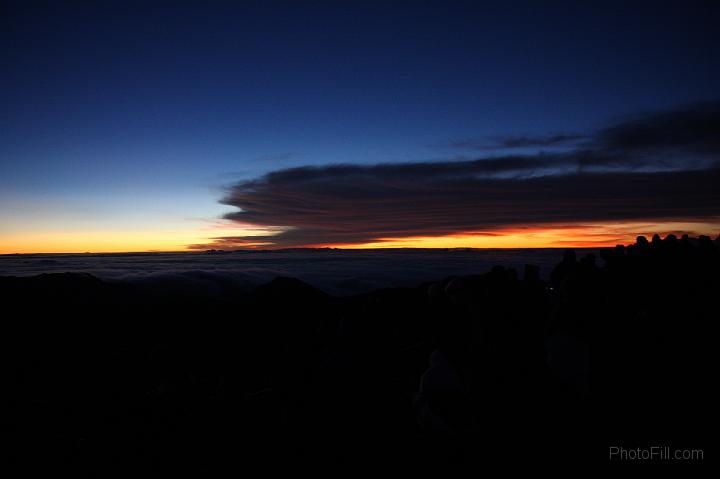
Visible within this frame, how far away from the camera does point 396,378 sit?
4086 millimetres

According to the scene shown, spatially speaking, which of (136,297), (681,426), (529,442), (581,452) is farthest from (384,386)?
(136,297)

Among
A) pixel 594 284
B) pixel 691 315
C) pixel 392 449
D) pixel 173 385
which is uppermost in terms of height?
pixel 594 284

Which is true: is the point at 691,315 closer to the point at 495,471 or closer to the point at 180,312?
the point at 495,471

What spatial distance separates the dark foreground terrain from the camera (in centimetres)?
285

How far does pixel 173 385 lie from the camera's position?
363cm

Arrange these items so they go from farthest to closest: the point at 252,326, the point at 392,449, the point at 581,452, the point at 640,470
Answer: the point at 252,326 → the point at 392,449 → the point at 581,452 → the point at 640,470

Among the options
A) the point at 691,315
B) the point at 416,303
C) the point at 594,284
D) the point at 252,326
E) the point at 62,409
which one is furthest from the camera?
the point at 416,303

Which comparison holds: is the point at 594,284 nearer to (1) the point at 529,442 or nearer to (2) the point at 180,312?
(1) the point at 529,442

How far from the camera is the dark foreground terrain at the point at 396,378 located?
2.85 metres

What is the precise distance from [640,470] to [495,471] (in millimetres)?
888

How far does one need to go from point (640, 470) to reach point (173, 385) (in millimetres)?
3697

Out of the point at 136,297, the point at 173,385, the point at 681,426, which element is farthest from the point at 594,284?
the point at 136,297

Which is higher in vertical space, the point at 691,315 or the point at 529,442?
the point at 691,315

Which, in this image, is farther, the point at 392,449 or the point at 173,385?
the point at 173,385
